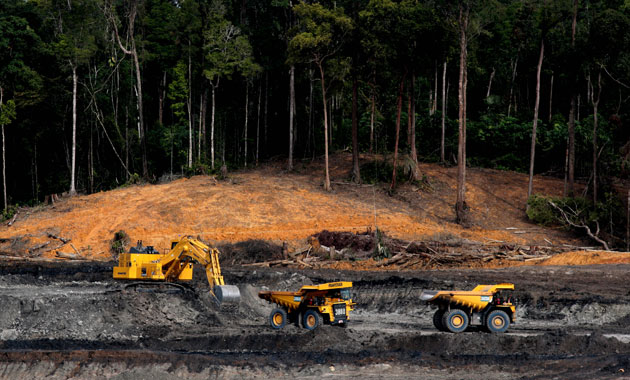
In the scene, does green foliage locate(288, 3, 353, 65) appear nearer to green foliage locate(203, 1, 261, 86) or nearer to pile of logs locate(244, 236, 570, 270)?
green foliage locate(203, 1, 261, 86)

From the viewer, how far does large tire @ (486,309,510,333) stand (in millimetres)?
17031

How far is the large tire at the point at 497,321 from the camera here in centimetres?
1703

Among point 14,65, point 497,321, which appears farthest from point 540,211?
point 14,65

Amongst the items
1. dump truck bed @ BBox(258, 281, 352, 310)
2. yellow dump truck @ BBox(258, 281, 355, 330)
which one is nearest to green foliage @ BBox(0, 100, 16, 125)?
dump truck bed @ BBox(258, 281, 352, 310)

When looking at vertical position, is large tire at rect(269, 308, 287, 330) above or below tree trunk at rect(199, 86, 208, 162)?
below

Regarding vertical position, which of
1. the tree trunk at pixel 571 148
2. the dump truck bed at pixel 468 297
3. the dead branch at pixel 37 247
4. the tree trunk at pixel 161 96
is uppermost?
the tree trunk at pixel 161 96

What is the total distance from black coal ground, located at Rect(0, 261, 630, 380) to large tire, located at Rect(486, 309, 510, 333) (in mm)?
374

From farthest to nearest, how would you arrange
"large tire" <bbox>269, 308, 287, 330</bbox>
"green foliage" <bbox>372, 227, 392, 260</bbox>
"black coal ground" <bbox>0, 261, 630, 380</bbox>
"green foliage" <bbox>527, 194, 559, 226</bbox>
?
"green foliage" <bbox>527, 194, 559, 226</bbox> → "green foliage" <bbox>372, 227, 392, 260</bbox> → "large tire" <bbox>269, 308, 287, 330</bbox> → "black coal ground" <bbox>0, 261, 630, 380</bbox>

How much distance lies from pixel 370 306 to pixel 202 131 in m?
30.9

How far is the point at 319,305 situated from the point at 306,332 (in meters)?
1.67

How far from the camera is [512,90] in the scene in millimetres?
54875

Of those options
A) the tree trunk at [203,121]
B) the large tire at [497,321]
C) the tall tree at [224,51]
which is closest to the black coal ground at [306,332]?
the large tire at [497,321]

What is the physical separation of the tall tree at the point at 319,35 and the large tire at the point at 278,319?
68.2 feet

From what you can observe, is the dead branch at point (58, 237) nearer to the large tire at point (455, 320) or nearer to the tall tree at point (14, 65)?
the tall tree at point (14, 65)
